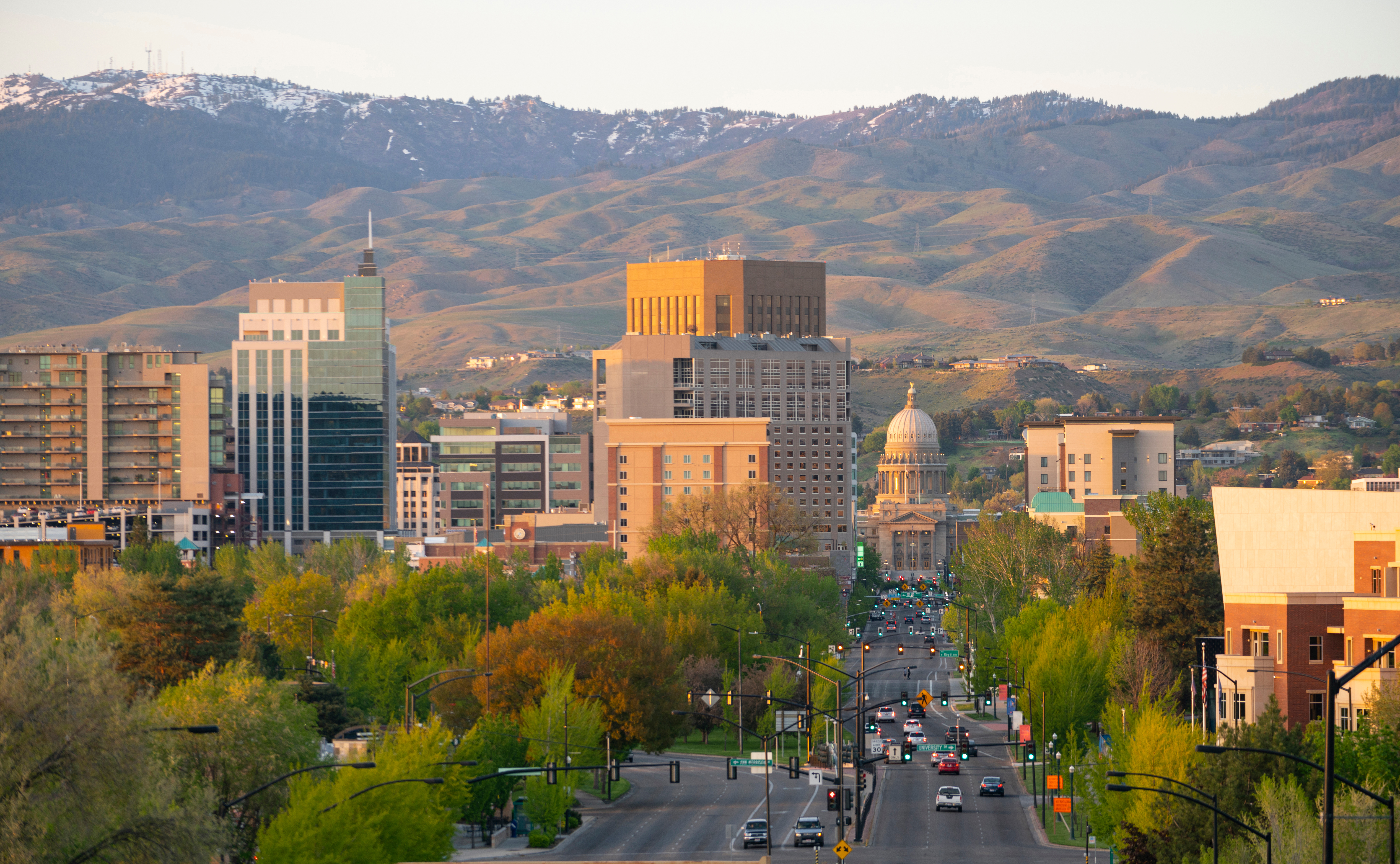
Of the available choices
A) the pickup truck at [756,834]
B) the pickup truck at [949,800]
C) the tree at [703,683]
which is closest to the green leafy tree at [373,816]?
the pickup truck at [756,834]

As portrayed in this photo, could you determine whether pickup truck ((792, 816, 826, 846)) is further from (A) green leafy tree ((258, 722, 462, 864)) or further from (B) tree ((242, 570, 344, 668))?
(B) tree ((242, 570, 344, 668))

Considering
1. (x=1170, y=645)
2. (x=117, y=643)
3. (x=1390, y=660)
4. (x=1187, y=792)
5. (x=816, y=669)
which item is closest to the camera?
(x=1187, y=792)

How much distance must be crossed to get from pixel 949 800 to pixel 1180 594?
24.8m

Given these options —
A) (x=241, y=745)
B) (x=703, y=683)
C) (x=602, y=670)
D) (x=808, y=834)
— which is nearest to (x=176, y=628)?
(x=602, y=670)

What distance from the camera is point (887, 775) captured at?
120062mm

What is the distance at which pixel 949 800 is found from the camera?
102 meters

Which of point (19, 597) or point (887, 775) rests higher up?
point (19, 597)

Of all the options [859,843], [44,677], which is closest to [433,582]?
[859,843]

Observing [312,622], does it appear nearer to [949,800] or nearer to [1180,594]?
[949,800]

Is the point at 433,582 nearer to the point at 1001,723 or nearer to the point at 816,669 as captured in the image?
the point at 816,669

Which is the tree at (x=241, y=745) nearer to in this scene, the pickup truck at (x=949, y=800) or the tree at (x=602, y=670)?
the tree at (x=602, y=670)

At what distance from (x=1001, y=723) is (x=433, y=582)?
41186 mm

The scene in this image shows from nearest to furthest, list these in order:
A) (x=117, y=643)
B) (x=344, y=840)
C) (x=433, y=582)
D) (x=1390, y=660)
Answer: (x=344, y=840)
(x=117, y=643)
(x=1390, y=660)
(x=433, y=582)

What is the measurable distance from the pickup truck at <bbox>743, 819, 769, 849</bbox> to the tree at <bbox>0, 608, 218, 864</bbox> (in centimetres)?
3500
